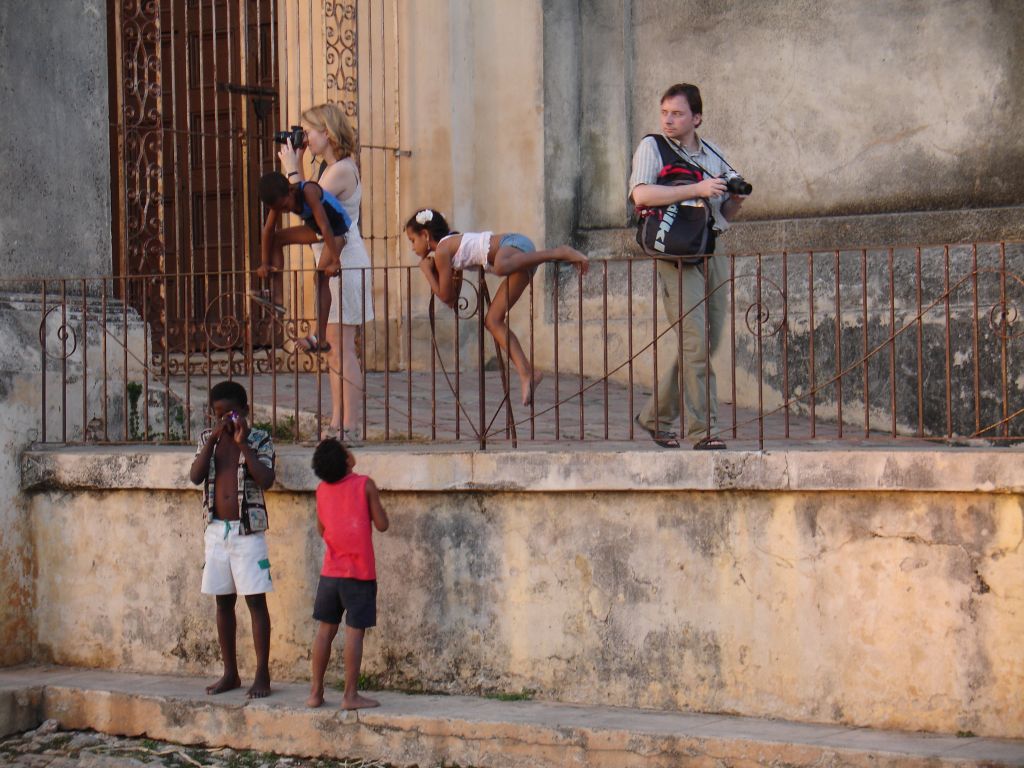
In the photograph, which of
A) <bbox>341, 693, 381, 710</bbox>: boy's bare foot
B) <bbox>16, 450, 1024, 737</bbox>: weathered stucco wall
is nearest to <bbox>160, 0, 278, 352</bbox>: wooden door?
<bbox>16, 450, 1024, 737</bbox>: weathered stucco wall

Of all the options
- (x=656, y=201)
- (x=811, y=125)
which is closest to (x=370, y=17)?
(x=811, y=125)

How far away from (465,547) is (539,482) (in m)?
0.51

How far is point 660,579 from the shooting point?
7.47 m

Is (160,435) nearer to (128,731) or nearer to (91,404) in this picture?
(91,404)

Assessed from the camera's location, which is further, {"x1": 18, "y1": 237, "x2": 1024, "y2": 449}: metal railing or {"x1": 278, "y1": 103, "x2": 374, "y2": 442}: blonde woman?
{"x1": 18, "y1": 237, "x2": 1024, "y2": 449}: metal railing

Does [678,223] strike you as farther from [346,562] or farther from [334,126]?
[346,562]

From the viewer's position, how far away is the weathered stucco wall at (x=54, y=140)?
9492 mm

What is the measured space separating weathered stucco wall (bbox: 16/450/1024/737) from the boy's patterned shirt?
0.19 meters

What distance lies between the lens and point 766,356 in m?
10.7

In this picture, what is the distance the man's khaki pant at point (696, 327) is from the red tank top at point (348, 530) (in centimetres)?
148

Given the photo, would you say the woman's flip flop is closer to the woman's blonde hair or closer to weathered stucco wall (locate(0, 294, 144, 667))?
the woman's blonde hair

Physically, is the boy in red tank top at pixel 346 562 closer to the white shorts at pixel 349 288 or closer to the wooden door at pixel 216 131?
the white shorts at pixel 349 288

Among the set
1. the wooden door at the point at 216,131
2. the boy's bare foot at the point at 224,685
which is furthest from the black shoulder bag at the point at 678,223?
the wooden door at the point at 216,131

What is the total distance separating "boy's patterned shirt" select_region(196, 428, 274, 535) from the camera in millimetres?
8016
